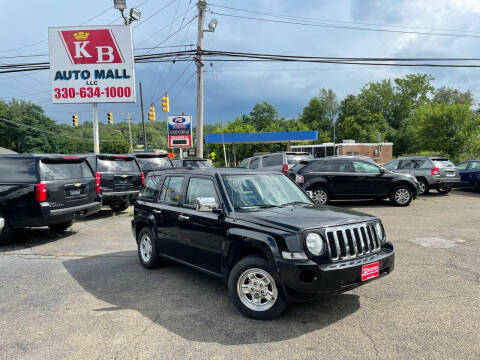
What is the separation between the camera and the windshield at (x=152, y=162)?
1351cm

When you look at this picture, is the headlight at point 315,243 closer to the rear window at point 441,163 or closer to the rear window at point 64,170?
the rear window at point 64,170

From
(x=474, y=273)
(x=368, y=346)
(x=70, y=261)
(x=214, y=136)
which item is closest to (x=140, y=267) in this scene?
(x=70, y=261)

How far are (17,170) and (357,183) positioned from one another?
9.75 metres

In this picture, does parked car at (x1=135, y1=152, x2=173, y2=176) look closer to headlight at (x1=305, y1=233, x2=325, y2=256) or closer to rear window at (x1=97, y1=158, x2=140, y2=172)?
rear window at (x1=97, y1=158, x2=140, y2=172)

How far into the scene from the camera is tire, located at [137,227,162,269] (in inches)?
215

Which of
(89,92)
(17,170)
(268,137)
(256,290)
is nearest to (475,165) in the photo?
(256,290)

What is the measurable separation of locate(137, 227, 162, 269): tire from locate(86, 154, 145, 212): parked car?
523 centimetres

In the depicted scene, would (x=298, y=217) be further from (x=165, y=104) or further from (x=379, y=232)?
(x=165, y=104)

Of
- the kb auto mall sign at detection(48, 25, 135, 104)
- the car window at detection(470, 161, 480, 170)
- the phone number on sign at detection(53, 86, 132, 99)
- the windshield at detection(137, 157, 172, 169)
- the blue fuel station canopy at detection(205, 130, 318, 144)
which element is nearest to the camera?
the windshield at detection(137, 157, 172, 169)

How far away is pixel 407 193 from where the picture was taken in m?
11.8

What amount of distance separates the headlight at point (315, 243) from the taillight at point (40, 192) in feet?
19.9

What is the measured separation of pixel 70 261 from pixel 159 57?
46.8ft

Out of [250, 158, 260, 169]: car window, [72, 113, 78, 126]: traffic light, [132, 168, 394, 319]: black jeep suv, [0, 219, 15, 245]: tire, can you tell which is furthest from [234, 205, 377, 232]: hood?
[72, 113, 78, 126]: traffic light

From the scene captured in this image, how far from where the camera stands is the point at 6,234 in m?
7.37
